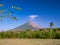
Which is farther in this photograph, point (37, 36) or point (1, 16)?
point (37, 36)

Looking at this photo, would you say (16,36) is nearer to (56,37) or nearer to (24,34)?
(24,34)

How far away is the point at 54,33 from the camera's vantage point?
21.2 metres

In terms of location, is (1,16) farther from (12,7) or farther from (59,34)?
(59,34)

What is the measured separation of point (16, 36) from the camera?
69.1ft

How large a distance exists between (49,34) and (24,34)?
280cm

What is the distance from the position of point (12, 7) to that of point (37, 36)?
1877 centimetres

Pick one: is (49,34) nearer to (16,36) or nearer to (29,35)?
(29,35)

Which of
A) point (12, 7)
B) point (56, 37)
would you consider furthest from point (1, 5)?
point (56, 37)

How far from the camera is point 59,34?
20703 millimetres

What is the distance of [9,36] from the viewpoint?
830 inches

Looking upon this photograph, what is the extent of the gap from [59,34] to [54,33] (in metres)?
0.68

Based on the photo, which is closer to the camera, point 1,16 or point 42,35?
point 1,16

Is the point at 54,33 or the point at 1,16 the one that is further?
the point at 54,33

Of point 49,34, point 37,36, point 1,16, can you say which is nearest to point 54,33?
point 49,34
